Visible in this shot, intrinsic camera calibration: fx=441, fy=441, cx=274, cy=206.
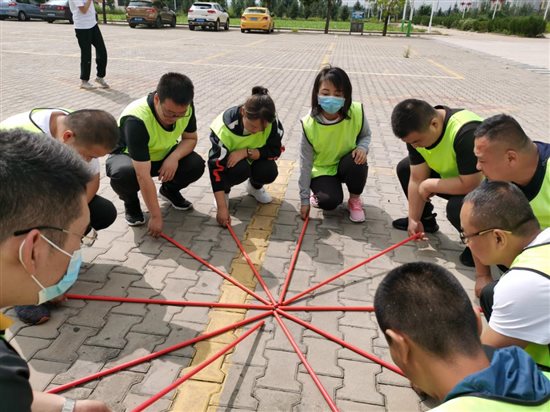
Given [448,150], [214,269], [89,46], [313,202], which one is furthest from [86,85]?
[448,150]

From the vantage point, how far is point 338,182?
390 cm

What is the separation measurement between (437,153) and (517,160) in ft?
2.44

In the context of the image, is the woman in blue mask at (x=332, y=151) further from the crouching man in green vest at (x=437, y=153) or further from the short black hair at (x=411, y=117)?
the short black hair at (x=411, y=117)

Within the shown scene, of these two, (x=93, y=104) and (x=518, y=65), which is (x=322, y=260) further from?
(x=518, y=65)

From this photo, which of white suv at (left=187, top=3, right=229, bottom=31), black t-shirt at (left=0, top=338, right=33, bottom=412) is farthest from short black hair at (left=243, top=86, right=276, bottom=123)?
white suv at (left=187, top=3, right=229, bottom=31)

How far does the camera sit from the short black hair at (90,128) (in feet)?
8.39

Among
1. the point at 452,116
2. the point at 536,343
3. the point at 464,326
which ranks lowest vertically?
the point at 536,343

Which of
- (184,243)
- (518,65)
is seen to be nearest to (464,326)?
(184,243)

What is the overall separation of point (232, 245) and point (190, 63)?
34.0 ft

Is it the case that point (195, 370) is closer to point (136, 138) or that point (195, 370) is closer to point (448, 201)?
point (136, 138)

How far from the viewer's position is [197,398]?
213 cm

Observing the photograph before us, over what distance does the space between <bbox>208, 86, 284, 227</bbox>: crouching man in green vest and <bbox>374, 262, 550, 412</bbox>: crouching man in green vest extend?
2.21 meters

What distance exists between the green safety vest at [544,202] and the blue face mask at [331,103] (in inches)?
61.8

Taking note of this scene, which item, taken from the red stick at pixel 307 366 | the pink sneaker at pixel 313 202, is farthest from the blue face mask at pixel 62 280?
the pink sneaker at pixel 313 202
